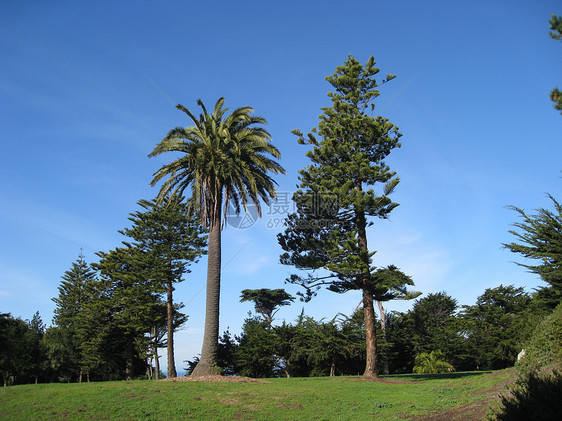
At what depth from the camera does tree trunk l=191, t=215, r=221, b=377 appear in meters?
18.1

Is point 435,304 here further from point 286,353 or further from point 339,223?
point 339,223

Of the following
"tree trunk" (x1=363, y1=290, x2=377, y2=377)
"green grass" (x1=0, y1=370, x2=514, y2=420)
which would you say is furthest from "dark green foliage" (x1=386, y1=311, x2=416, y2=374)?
"green grass" (x1=0, y1=370, x2=514, y2=420)

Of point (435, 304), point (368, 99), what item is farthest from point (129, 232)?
point (435, 304)

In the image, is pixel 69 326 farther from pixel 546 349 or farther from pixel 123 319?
pixel 546 349

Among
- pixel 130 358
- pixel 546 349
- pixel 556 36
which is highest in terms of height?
pixel 556 36

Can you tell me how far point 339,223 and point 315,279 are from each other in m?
3.56

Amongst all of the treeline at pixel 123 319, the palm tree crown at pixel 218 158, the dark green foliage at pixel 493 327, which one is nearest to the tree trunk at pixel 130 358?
the treeline at pixel 123 319

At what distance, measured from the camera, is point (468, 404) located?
31.6 ft

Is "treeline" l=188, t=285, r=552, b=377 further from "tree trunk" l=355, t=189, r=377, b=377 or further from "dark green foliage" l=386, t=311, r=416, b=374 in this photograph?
"tree trunk" l=355, t=189, r=377, b=377

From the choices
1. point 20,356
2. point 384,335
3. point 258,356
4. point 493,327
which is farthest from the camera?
point 20,356

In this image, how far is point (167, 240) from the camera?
3625cm

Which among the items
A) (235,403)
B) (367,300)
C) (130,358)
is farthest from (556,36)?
(130,358)

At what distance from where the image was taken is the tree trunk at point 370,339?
19531 mm

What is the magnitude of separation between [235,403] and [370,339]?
33.8ft
